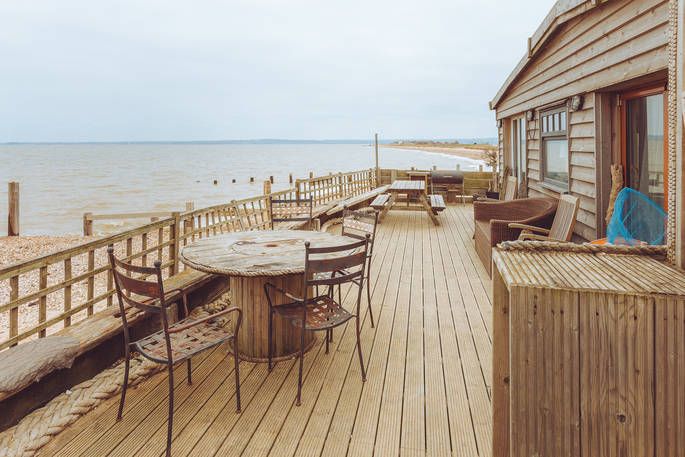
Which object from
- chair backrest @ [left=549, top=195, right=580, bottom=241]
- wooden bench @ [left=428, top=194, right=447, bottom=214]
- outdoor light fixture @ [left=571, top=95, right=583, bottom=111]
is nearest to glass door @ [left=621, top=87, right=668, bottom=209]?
chair backrest @ [left=549, top=195, right=580, bottom=241]

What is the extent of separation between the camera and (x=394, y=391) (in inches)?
95.2

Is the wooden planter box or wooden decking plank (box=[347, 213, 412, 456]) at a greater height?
the wooden planter box

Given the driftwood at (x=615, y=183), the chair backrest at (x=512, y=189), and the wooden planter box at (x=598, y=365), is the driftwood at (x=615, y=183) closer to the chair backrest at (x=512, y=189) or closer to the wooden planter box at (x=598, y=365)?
the wooden planter box at (x=598, y=365)

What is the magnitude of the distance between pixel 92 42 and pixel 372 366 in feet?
200


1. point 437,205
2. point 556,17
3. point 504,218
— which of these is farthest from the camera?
point 437,205

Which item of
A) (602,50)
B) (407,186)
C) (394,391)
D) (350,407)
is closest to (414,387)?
(394,391)

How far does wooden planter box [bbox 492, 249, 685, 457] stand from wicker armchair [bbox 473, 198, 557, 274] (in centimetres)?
336

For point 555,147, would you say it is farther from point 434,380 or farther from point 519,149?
point 434,380

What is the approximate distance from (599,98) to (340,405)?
3.38m

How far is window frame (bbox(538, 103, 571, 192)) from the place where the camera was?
4738 mm

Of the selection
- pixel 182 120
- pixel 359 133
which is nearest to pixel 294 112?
pixel 359 133

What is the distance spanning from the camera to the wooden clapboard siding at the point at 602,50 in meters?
2.78

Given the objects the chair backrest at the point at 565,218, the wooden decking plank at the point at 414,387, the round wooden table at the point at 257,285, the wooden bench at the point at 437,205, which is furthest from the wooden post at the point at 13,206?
the chair backrest at the point at 565,218

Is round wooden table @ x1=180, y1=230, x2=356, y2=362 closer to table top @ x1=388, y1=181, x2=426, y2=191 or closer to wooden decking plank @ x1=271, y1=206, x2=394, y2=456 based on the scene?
wooden decking plank @ x1=271, y1=206, x2=394, y2=456
